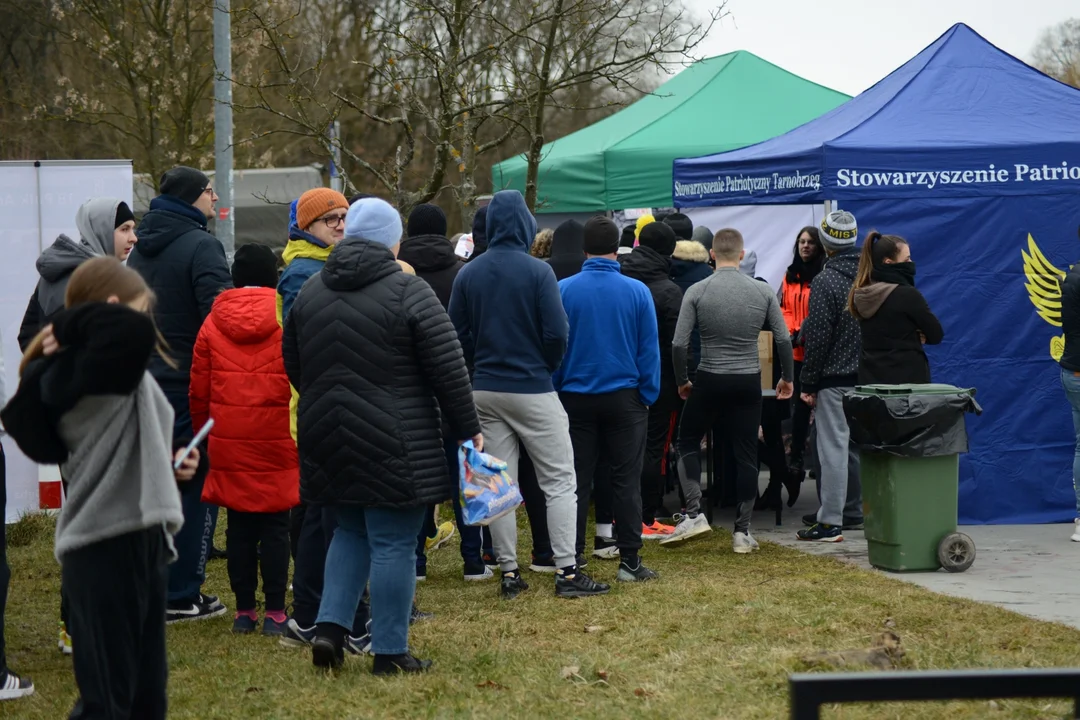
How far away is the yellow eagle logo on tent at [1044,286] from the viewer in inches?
374

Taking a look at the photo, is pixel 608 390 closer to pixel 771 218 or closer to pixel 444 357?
pixel 444 357

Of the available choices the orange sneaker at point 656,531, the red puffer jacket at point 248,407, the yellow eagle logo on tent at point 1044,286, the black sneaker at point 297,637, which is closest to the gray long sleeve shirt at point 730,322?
the orange sneaker at point 656,531

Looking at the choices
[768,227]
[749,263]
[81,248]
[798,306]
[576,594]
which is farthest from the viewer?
[768,227]

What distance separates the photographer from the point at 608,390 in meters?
7.41

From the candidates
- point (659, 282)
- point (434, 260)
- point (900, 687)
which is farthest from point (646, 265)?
point (900, 687)

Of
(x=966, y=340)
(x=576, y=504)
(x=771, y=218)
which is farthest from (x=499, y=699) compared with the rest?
(x=771, y=218)

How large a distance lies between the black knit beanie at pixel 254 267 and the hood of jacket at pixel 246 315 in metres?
0.16

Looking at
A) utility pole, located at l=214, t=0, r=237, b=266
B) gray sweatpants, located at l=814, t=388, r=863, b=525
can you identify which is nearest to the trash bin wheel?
gray sweatpants, located at l=814, t=388, r=863, b=525

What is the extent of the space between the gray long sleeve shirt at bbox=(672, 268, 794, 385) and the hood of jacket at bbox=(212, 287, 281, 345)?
308cm

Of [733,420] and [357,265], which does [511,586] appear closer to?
[733,420]

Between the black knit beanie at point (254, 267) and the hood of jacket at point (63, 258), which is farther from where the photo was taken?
the black knit beanie at point (254, 267)

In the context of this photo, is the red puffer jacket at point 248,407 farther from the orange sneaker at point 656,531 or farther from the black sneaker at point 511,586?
the orange sneaker at point 656,531

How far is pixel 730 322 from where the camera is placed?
27.4ft

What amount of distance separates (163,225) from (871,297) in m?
4.29
